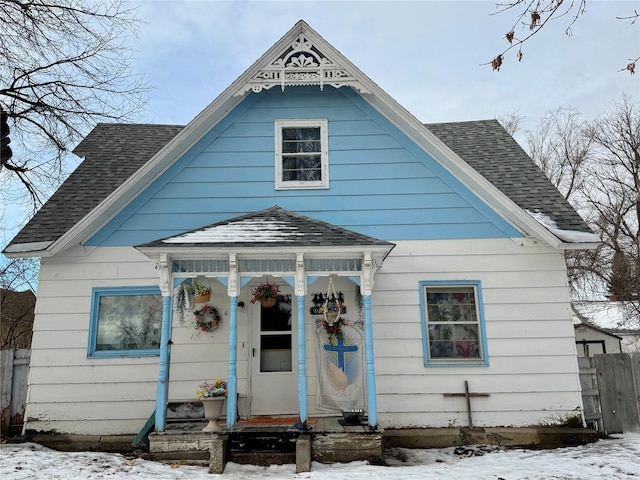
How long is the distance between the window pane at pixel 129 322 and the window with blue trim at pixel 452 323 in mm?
4347

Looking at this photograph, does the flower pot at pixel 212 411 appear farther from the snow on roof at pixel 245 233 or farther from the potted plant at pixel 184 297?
the snow on roof at pixel 245 233

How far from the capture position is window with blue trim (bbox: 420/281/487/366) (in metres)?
7.73

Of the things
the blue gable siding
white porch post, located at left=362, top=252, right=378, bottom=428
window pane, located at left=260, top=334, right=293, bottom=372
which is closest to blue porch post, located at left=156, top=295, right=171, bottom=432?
window pane, located at left=260, top=334, right=293, bottom=372

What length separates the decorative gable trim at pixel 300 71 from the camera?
7852 millimetres

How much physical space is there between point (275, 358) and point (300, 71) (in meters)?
4.64

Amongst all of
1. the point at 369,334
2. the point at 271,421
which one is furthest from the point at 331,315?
the point at 271,421

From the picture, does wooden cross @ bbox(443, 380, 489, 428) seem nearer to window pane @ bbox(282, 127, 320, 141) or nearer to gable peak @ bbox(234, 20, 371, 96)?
window pane @ bbox(282, 127, 320, 141)

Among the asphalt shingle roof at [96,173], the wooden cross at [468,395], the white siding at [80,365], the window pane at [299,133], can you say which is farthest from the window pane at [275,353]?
the asphalt shingle roof at [96,173]

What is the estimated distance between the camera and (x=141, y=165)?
9.37m

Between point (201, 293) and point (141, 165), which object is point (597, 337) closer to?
point (201, 293)

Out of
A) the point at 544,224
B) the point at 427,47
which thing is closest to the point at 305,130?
the point at 427,47

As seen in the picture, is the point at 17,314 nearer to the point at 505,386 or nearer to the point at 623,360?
the point at 505,386

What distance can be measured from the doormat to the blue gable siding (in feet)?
10.2

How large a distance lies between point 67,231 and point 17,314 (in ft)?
36.9
